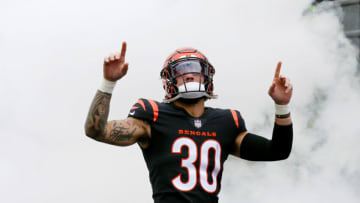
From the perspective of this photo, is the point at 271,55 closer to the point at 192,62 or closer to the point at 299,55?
the point at 299,55

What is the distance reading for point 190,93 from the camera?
3.55 m

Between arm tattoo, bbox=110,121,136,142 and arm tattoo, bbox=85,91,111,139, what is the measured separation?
0.16 metres

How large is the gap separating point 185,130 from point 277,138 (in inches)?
24.0

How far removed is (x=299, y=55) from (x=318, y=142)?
139 cm

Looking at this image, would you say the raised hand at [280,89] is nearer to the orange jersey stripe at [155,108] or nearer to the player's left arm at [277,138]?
the player's left arm at [277,138]

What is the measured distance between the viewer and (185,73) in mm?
3639

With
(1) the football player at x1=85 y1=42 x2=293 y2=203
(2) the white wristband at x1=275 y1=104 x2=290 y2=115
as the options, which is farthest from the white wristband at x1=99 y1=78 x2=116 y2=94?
(2) the white wristband at x1=275 y1=104 x2=290 y2=115

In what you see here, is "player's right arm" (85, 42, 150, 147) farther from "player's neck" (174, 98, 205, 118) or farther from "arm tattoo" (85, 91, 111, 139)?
"player's neck" (174, 98, 205, 118)

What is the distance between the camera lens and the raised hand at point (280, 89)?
345 cm

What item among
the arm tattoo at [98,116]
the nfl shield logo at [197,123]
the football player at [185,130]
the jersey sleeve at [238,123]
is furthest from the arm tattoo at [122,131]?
the jersey sleeve at [238,123]

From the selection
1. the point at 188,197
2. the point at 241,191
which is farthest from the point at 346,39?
the point at 188,197

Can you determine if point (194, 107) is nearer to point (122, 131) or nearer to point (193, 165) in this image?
point (193, 165)

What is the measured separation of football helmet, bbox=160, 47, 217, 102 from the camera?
3562 mm

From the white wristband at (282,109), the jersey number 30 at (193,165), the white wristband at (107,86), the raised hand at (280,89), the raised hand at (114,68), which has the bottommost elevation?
the jersey number 30 at (193,165)
